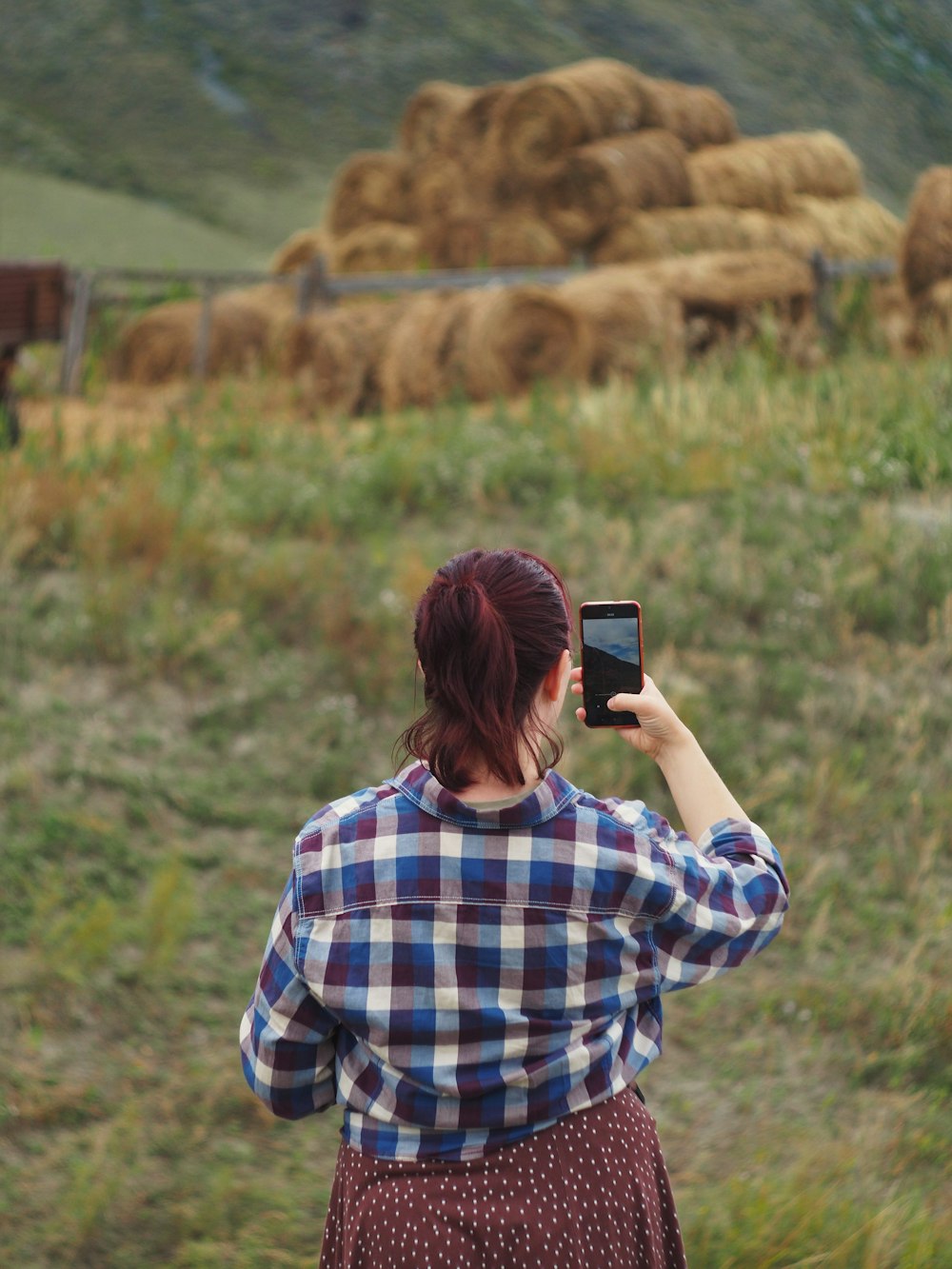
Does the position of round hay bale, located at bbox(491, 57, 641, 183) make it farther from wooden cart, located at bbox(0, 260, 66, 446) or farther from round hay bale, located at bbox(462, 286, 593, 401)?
wooden cart, located at bbox(0, 260, 66, 446)

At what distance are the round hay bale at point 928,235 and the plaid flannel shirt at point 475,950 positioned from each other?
8.82 m

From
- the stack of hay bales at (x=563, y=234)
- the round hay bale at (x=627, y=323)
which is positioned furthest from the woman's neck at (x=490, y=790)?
the round hay bale at (x=627, y=323)

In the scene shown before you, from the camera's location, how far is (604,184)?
42.2ft

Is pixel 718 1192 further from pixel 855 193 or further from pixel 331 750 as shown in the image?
pixel 855 193

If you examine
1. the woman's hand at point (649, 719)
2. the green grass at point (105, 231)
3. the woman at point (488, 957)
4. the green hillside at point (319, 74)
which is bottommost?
the green grass at point (105, 231)

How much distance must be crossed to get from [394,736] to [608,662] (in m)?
3.89

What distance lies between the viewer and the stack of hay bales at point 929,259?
9141mm

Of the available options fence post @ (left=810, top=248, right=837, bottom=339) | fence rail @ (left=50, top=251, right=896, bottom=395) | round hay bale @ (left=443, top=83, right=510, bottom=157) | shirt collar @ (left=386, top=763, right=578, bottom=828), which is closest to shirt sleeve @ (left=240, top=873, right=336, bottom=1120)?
shirt collar @ (left=386, top=763, right=578, bottom=828)

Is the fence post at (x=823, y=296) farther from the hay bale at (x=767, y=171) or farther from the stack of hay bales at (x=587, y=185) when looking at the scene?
the hay bale at (x=767, y=171)

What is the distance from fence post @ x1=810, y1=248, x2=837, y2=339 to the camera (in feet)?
33.1

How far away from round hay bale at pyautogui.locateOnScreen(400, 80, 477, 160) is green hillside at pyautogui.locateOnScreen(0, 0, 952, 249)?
1348cm

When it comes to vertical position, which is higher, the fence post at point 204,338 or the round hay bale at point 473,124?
the round hay bale at point 473,124

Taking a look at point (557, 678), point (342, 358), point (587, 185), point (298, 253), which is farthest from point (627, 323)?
point (557, 678)

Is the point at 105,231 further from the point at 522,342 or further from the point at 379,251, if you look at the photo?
the point at 522,342
